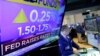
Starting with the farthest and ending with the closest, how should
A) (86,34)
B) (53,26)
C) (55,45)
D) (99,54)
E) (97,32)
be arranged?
(86,34) < (97,32) < (99,54) < (55,45) < (53,26)

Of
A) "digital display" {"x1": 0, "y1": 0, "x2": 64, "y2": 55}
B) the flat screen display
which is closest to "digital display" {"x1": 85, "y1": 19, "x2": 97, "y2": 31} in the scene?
the flat screen display

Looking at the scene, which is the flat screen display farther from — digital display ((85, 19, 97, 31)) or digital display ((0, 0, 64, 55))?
digital display ((0, 0, 64, 55))

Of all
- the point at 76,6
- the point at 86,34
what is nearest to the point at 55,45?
the point at 86,34

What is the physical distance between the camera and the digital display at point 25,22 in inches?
24.1

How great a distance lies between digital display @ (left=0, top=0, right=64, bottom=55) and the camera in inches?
24.1

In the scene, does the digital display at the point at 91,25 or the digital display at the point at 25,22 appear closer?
the digital display at the point at 25,22

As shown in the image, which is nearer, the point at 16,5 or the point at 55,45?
the point at 16,5

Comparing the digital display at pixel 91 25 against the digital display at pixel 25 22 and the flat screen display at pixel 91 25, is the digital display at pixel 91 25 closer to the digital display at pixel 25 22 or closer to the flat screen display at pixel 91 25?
the flat screen display at pixel 91 25

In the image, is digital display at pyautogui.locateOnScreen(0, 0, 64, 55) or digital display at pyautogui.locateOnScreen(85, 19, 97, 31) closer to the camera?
digital display at pyautogui.locateOnScreen(0, 0, 64, 55)

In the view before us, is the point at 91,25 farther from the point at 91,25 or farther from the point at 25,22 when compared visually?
the point at 25,22

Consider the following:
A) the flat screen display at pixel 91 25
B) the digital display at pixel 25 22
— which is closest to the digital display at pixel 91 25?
the flat screen display at pixel 91 25

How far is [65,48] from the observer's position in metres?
1.46

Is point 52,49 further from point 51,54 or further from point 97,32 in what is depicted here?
point 97,32

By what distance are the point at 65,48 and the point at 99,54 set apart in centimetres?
40
